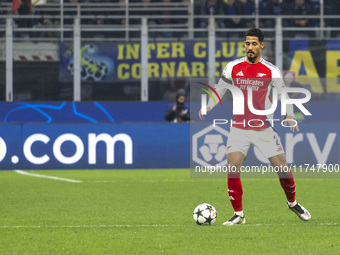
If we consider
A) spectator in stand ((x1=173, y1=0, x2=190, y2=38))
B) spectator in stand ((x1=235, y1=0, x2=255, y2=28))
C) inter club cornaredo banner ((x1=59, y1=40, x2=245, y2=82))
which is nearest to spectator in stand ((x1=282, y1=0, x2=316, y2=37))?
spectator in stand ((x1=235, y1=0, x2=255, y2=28))

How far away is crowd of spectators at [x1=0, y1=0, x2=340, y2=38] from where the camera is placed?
22.0m

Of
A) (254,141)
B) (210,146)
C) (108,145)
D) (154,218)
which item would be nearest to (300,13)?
(210,146)

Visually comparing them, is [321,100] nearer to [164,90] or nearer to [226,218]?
[164,90]

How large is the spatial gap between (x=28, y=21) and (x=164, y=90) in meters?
3.81

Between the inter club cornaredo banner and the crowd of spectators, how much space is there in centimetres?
48

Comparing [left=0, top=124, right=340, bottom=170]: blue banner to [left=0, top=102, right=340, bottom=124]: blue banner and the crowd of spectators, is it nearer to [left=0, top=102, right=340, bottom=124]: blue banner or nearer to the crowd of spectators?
[left=0, top=102, right=340, bottom=124]: blue banner

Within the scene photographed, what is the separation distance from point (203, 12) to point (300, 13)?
101 inches

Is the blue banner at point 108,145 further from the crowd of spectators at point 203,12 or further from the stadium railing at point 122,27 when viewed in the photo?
the crowd of spectators at point 203,12

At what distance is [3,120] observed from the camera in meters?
20.9

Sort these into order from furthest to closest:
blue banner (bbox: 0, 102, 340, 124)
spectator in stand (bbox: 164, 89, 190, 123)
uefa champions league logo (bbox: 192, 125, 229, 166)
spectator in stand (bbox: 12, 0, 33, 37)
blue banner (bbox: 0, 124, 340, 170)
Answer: spectator in stand (bbox: 12, 0, 33, 37)
blue banner (bbox: 0, 102, 340, 124)
spectator in stand (bbox: 164, 89, 190, 123)
blue banner (bbox: 0, 124, 340, 170)
uefa champions league logo (bbox: 192, 125, 229, 166)

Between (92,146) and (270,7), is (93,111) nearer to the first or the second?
(92,146)

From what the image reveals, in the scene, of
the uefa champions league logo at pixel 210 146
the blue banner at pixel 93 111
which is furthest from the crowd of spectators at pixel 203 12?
the uefa champions league logo at pixel 210 146

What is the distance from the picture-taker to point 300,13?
2261cm

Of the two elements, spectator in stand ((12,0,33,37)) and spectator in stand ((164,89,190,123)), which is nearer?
spectator in stand ((164,89,190,123))
